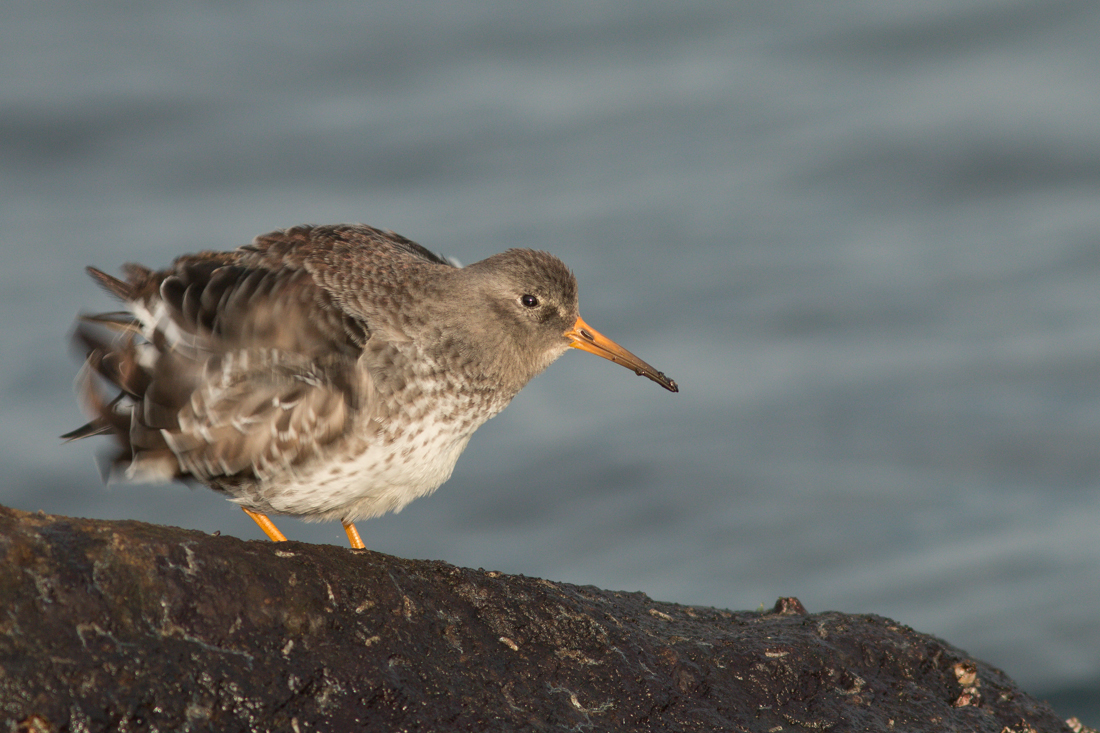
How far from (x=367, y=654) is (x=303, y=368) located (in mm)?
2661

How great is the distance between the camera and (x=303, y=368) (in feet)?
24.3

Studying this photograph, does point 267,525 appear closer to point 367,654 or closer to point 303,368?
point 303,368

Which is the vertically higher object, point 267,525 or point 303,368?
point 303,368

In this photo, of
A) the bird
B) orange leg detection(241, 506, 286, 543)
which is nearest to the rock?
the bird

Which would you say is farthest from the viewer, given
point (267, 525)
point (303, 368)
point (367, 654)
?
point (267, 525)

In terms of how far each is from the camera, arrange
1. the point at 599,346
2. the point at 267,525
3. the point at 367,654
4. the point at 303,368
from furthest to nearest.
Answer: the point at 599,346
the point at 267,525
the point at 303,368
the point at 367,654

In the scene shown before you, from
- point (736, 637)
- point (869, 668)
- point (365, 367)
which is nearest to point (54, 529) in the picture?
point (365, 367)

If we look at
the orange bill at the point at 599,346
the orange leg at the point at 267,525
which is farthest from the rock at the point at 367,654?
the orange bill at the point at 599,346

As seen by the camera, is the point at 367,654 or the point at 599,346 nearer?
the point at 367,654

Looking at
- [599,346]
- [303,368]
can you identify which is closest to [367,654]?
[303,368]

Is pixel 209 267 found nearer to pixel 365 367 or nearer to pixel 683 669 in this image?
pixel 365 367

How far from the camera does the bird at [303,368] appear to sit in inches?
287

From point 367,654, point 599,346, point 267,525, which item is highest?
point 599,346

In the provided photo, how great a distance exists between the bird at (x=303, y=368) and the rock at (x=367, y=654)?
145cm
